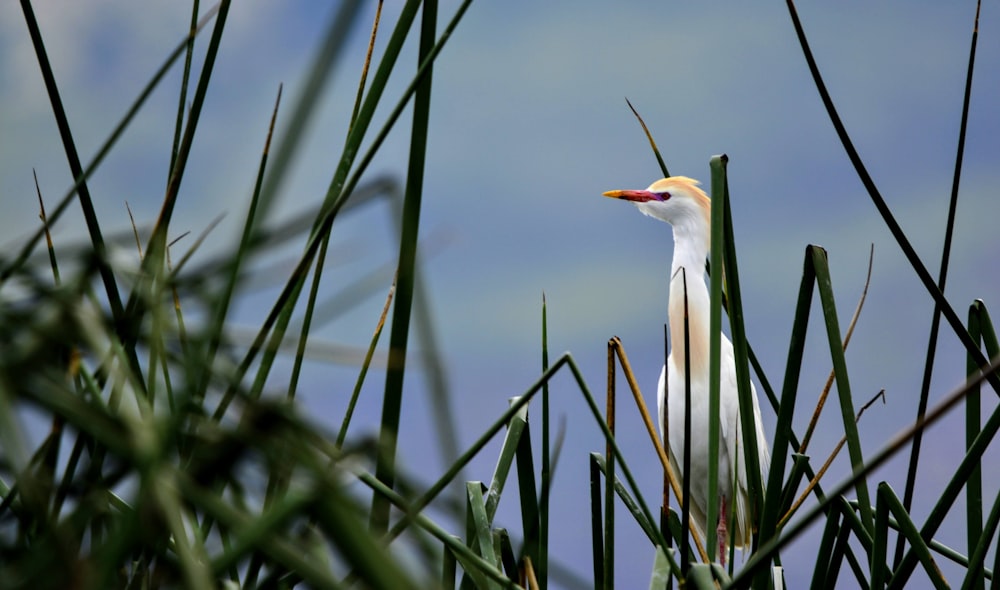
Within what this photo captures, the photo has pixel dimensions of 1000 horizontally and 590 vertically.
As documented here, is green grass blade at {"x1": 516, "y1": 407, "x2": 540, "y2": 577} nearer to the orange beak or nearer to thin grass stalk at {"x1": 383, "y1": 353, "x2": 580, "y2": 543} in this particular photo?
thin grass stalk at {"x1": 383, "y1": 353, "x2": 580, "y2": 543}

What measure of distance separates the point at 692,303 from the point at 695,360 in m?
0.27

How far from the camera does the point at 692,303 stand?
3711mm

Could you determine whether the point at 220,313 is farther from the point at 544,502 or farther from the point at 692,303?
the point at 692,303

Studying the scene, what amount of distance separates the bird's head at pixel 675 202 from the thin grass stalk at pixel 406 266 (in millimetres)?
3312

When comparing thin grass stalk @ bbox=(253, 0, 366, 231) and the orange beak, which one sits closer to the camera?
thin grass stalk @ bbox=(253, 0, 366, 231)

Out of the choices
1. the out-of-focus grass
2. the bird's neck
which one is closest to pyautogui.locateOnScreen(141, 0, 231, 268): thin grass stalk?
the out-of-focus grass

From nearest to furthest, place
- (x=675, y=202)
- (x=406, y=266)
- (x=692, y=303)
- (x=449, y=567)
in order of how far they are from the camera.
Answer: (x=406, y=266)
(x=449, y=567)
(x=692, y=303)
(x=675, y=202)

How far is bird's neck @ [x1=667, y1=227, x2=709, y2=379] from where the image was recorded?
372 centimetres

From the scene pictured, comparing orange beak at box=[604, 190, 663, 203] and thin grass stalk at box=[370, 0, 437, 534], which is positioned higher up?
orange beak at box=[604, 190, 663, 203]

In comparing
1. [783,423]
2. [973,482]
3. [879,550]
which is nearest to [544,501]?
[783,423]

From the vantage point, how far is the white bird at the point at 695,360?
346cm

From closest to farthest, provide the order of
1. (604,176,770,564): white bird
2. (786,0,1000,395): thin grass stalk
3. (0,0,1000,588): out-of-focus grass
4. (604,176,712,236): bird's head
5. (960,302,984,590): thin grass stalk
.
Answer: (0,0,1000,588): out-of-focus grass
(786,0,1000,395): thin grass stalk
(960,302,984,590): thin grass stalk
(604,176,770,564): white bird
(604,176,712,236): bird's head

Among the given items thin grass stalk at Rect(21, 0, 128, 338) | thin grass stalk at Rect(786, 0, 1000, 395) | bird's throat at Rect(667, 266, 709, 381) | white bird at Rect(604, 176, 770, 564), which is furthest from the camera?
bird's throat at Rect(667, 266, 709, 381)

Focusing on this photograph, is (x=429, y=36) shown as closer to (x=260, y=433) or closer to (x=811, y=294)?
(x=260, y=433)
